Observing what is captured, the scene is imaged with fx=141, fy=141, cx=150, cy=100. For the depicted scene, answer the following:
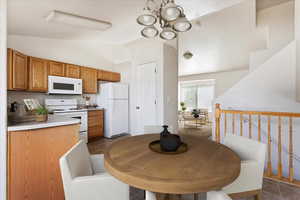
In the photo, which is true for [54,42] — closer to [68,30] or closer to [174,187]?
[68,30]

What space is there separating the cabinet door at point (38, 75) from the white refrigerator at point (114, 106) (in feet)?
4.60

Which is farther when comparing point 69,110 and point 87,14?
point 69,110

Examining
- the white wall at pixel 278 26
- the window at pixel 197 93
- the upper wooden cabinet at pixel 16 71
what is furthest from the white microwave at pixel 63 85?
the window at pixel 197 93

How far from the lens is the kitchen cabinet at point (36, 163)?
46.0 inches

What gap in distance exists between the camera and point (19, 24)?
8.18 feet

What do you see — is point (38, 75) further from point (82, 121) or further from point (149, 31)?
point (149, 31)

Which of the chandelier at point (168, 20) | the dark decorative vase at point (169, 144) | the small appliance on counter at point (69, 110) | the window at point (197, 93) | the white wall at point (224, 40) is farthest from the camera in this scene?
the window at point (197, 93)

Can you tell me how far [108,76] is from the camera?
4.43 metres

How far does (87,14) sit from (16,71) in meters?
1.65

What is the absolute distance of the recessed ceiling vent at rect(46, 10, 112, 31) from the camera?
217 centimetres

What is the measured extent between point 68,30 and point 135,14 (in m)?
1.46

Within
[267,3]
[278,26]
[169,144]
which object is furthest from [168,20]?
[267,3]

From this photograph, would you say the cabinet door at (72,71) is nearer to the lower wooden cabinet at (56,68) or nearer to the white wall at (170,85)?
the lower wooden cabinet at (56,68)

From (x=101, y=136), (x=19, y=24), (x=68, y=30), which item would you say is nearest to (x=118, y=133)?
(x=101, y=136)
